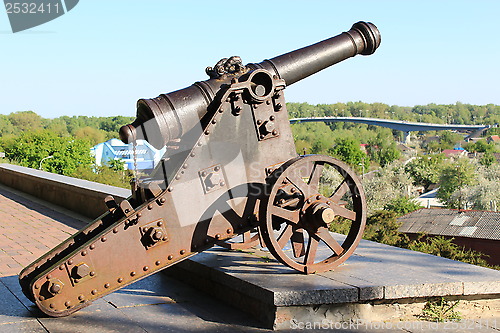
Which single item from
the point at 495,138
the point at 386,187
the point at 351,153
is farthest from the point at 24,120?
the point at 495,138

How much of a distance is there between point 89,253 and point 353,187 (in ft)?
5.59

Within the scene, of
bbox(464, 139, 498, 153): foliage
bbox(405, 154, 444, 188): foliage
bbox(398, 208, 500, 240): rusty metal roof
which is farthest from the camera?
Answer: bbox(464, 139, 498, 153): foliage

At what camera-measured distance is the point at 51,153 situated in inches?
1617

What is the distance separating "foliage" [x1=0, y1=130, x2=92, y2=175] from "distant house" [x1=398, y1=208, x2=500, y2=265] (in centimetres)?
2326

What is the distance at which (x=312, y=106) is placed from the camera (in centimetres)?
15100

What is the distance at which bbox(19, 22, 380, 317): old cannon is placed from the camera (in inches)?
130

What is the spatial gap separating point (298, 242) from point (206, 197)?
81 centimetres

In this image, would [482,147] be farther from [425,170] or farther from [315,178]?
[315,178]

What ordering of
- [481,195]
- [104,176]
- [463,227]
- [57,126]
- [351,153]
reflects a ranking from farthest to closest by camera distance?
[351,153] → [57,126] → [481,195] → [463,227] → [104,176]

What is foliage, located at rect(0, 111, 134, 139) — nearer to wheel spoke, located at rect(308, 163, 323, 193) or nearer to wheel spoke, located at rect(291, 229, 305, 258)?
wheel spoke, located at rect(291, 229, 305, 258)

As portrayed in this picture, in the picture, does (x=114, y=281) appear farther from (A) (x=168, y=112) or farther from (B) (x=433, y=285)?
(B) (x=433, y=285)

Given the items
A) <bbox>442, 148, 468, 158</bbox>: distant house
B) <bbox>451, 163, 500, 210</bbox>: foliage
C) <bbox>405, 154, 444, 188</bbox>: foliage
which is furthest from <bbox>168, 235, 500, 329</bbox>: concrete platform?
<bbox>442, 148, 468, 158</bbox>: distant house

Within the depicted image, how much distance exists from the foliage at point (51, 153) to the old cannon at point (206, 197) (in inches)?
1469

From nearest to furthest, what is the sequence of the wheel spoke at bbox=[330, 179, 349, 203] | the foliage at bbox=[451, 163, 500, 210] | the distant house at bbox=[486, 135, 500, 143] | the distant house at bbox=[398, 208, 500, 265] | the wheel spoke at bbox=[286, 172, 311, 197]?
the wheel spoke at bbox=[286, 172, 311, 197], the wheel spoke at bbox=[330, 179, 349, 203], the distant house at bbox=[398, 208, 500, 265], the foliage at bbox=[451, 163, 500, 210], the distant house at bbox=[486, 135, 500, 143]
